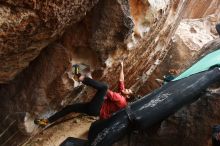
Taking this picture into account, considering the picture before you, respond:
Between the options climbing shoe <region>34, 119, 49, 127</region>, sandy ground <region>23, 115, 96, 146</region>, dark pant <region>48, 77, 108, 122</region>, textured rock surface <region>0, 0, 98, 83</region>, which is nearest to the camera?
textured rock surface <region>0, 0, 98, 83</region>

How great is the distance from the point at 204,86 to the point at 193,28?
732 centimetres

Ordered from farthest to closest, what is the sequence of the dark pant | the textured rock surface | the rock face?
the dark pant → the rock face → the textured rock surface

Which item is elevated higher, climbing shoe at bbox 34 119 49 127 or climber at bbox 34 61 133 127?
climber at bbox 34 61 133 127

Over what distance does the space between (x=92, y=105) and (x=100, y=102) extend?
6.2 inches

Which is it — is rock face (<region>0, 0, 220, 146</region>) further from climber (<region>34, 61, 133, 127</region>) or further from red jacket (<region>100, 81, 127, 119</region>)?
red jacket (<region>100, 81, 127, 119</region>)

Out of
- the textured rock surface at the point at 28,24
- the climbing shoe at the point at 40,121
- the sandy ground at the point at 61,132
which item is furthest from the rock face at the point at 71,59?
the sandy ground at the point at 61,132

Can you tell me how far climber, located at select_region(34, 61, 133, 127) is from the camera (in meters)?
5.57

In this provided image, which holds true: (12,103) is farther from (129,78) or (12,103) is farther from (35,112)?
(129,78)

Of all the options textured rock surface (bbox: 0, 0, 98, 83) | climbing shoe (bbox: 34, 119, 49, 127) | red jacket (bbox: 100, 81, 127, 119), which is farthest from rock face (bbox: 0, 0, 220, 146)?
red jacket (bbox: 100, 81, 127, 119)

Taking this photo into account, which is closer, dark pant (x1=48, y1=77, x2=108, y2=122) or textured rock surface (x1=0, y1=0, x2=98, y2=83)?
textured rock surface (x1=0, y1=0, x2=98, y2=83)

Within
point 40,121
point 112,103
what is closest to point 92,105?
point 112,103

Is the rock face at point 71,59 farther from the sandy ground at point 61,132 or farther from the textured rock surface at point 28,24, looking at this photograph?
the sandy ground at point 61,132

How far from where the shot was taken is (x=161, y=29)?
7754 millimetres

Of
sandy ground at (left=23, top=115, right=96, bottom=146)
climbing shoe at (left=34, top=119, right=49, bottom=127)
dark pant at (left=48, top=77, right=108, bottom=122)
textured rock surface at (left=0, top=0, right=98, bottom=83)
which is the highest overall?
textured rock surface at (left=0, top=0, right=98, bottom=83)
